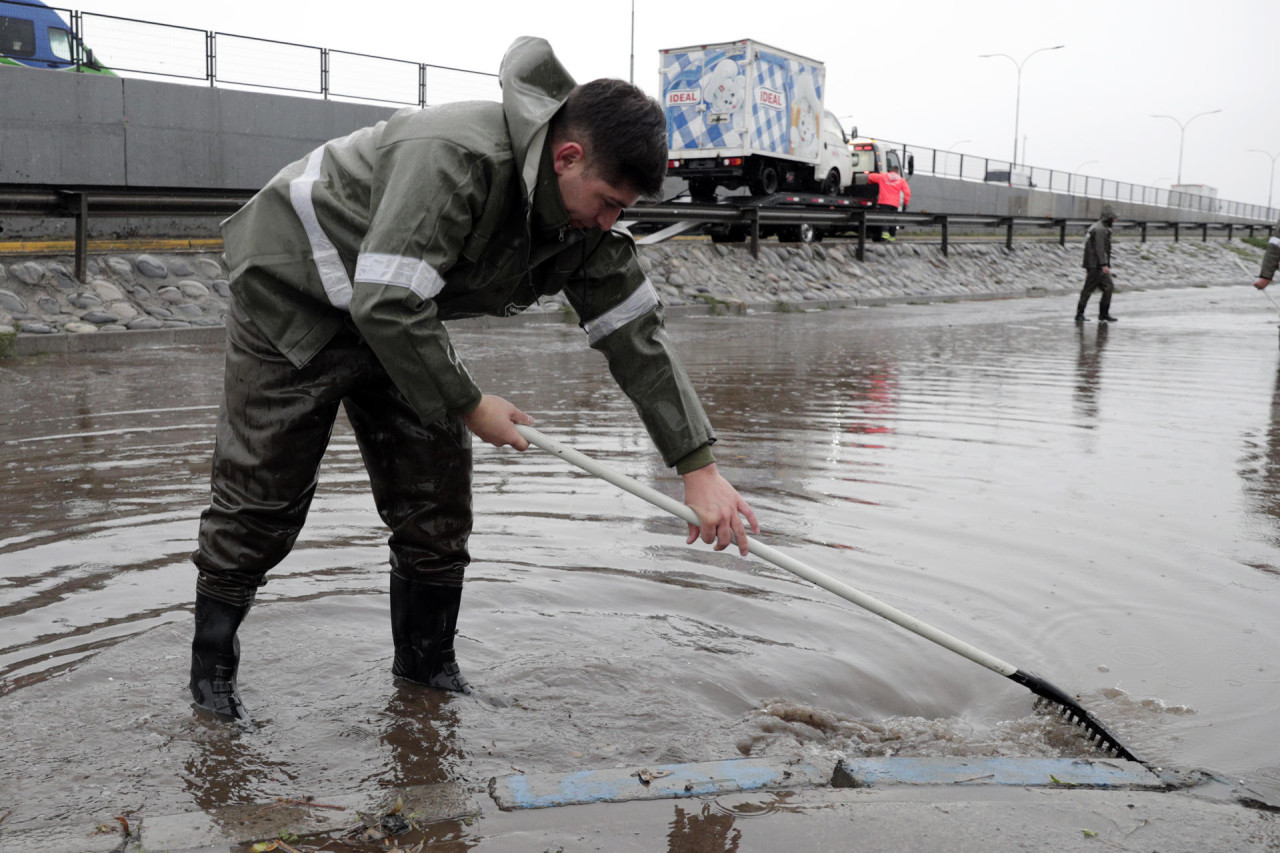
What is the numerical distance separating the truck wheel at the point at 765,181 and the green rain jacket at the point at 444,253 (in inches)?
848

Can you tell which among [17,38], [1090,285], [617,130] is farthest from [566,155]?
[17,38]

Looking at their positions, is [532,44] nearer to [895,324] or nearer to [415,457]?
[415,457]

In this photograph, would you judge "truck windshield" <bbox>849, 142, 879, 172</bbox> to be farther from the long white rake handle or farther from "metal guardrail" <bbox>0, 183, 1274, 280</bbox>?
the long white rake handle

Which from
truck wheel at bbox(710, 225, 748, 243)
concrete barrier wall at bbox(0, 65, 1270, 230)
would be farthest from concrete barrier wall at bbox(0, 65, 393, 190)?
truck wheel at bbox(710, 225, 748, 243)

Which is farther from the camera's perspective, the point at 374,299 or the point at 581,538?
the point at 581,538

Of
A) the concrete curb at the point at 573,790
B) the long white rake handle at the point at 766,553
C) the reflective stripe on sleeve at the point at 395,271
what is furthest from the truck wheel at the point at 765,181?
the reflective stripe on sleeve at the point at 395,271

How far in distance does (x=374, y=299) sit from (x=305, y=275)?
0.39 metres

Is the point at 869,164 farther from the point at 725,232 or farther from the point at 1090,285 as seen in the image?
the point at 1090,285

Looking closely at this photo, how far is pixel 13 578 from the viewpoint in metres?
3.97

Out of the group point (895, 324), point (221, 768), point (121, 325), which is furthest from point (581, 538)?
point (895, 324)

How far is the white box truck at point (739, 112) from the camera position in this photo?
74.7 feet

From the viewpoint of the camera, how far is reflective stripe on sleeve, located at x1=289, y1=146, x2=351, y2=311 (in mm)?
2631

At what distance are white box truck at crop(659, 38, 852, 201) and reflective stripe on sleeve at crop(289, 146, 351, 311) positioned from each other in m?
20.3

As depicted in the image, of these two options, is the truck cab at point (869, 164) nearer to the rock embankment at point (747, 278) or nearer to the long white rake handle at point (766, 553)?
the rock embankment at point (747, 278)
